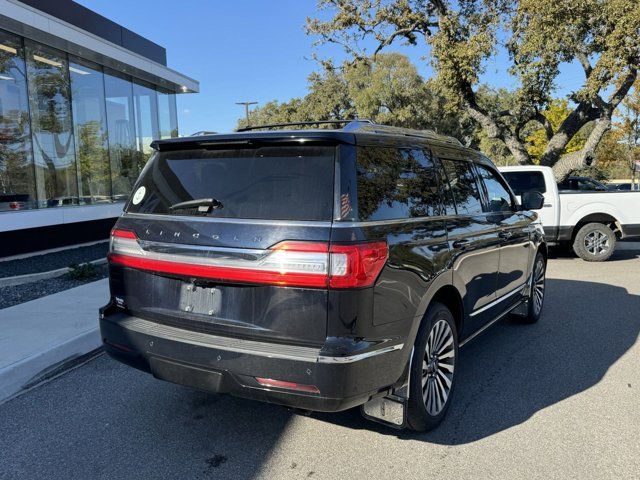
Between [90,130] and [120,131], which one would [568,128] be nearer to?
[120,131]

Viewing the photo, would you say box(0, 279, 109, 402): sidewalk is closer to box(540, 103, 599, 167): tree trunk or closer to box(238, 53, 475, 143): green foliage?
box(540, 103, 599, 167): tree trunk

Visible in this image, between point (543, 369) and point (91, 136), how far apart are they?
523 inches

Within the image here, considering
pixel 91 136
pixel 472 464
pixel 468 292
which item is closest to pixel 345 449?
pixel 472 464

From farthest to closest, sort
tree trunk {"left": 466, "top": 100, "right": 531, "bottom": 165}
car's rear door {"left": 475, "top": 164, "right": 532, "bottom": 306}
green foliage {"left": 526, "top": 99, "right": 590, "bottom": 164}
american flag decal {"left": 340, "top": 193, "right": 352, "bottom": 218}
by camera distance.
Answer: green foliage {"left": 526, "top": 99, "right": 590, "bottom": 164}, tree trunk {"left": 466, "top": 100, "right": 531, "bottom": 165}, car's rear door {"left": 475, "top": 164, "right": 532, "bottom": 306}, american flag decal {"left": 340, "top": 193, "right": 352, "bottom": 218}

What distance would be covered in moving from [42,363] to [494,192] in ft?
14.8

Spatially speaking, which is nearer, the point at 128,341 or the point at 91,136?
the point at 128,341

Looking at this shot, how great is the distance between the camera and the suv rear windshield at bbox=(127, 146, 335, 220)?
2.91 m

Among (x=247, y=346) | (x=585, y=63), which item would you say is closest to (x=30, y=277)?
(x=247, y=346)

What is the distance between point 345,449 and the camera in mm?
3316

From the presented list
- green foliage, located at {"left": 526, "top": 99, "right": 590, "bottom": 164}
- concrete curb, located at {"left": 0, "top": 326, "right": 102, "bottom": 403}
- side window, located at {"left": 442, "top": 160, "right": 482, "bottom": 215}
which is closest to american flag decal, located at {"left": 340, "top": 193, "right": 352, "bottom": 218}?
side window, located at {"left": 442, "top": 160, "right": 482, "bottom": 215}

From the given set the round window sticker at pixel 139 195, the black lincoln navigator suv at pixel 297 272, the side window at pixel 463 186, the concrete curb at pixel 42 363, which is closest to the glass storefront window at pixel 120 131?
the concrete curb at pixel 42 363

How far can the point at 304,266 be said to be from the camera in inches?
108

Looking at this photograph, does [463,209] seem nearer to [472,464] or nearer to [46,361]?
[472,464]

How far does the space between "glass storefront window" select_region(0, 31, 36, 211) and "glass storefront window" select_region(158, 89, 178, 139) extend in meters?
5.57
